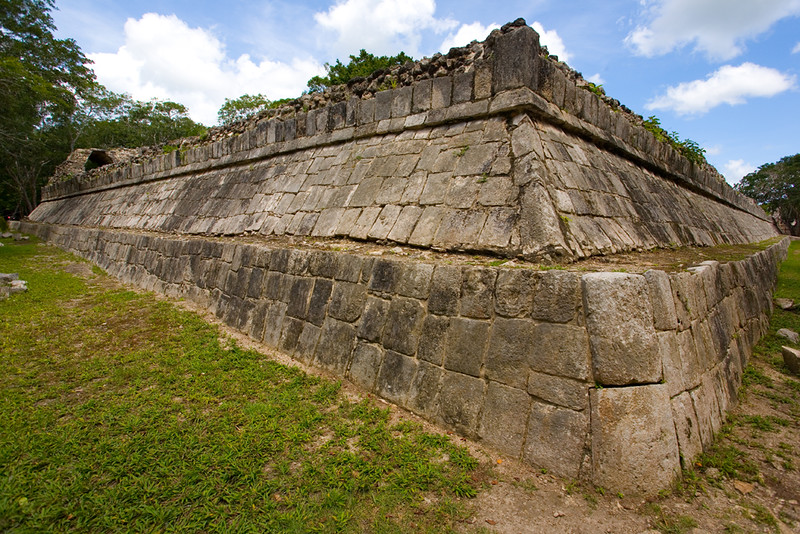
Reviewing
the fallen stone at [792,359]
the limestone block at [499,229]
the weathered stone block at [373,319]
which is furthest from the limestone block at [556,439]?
the fallen stone at [792,359]

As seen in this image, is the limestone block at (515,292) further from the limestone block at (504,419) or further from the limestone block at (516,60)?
the limestone block at (516,60)

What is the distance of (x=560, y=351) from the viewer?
2.66 m

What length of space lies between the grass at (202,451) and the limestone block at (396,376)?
185mm

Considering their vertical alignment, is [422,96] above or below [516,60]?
below

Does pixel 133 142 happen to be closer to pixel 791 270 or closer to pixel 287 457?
pixel 287 457

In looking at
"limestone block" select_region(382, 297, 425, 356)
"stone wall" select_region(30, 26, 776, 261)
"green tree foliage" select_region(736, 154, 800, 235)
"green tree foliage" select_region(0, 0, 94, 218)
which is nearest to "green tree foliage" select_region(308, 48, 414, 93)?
"green tree foliage" select_region(0, 0, 94, 218)

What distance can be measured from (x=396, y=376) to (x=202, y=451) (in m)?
1.59

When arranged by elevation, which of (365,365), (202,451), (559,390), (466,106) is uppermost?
(466,106)

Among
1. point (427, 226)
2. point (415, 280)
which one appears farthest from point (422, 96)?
point (415, 280)

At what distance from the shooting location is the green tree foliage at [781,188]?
3522 cm

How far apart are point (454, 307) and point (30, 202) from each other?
1475 inches

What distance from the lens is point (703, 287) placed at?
336 cm

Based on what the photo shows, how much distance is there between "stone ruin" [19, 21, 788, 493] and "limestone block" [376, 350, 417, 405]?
0.06 feet

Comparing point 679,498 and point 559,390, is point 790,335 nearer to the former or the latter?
point 679,498
